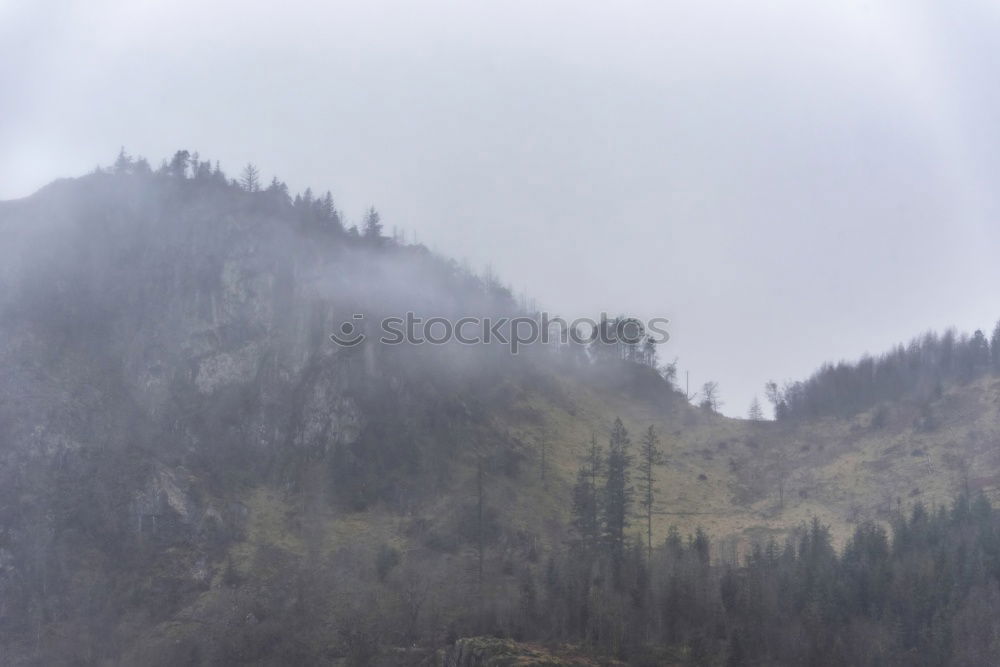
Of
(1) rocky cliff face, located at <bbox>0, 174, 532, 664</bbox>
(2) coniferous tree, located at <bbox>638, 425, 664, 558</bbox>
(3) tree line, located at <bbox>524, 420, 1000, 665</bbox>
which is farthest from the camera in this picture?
(2) coniferous tree, located at <bbox>638, 425, 664, 558</bbox>

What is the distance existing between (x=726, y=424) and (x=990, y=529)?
5806cm

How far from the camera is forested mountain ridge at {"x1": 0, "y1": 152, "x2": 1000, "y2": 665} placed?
3312 inches

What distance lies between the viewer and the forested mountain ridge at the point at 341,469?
84.1 metres

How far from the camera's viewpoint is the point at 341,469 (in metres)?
109

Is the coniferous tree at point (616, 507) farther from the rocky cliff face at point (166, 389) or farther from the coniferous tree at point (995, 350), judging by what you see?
the coniferous tree at point (995, 350)

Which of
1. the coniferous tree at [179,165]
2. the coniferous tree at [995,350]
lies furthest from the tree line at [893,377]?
the coniferous tree at [179,165]

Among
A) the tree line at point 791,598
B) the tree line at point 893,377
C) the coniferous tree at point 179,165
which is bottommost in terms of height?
the tree line at point 791,598

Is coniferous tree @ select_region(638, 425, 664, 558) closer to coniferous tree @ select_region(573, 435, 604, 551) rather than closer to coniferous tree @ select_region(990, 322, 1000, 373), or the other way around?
coniferous tree @ select_region(573, 435, 604, 551)

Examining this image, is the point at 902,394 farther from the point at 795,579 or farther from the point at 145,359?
the point at 145,359

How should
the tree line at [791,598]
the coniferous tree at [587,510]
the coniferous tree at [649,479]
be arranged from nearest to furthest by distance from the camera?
the tree line at [791,598] → the coniferous tree at [587,510] → the coniferous tree at [649,479]

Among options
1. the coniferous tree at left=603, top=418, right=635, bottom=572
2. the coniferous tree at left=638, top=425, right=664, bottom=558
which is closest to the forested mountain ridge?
the coniferous tree at left=603, top=418, right=635, bottom=572

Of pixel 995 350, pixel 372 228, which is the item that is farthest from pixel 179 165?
pixel 995 350

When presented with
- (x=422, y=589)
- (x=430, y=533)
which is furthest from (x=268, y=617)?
(x=430, y=533)

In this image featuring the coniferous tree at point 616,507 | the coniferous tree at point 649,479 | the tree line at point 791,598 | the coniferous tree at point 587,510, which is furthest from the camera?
the coniferous tree at point 649,479
